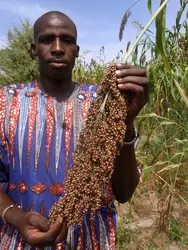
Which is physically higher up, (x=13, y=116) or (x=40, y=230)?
(x=13, y=116)

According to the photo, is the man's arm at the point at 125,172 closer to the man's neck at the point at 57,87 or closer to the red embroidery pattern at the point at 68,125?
the red embroidery pattern at the point at 68,125

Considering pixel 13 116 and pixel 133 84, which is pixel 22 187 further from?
pixel 133 84

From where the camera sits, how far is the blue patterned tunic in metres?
1.08

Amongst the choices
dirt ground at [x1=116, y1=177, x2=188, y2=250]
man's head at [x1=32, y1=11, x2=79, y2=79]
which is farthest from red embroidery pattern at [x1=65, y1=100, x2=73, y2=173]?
dirt ground at [x1=116, y1=177, x2=188, y2=250]

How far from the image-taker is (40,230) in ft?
2.99

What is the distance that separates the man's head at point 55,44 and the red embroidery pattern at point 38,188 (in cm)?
35

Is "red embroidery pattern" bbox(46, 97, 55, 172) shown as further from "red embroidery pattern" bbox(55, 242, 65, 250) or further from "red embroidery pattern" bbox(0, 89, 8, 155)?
"red embroidery pattern" bbox(55, 242, 65, 250)

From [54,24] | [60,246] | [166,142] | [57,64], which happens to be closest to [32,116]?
[57,64]

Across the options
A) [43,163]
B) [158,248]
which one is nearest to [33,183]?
→ [43,163]

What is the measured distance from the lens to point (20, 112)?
3.72 ft

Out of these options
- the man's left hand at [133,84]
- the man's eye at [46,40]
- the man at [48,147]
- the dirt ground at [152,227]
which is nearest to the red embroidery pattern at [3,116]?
the man at [48,147]

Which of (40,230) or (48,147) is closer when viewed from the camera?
(40,230)

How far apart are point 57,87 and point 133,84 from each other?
0.41 meters

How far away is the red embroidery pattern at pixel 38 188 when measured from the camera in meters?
1.07
